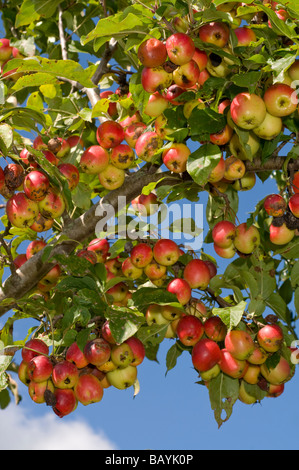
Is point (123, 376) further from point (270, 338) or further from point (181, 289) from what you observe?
point (270, 338)

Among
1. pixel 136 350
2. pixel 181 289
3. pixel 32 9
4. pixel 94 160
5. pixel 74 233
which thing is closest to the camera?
pixel 136 350

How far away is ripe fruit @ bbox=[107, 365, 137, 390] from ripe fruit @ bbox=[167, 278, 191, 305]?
0.42 m

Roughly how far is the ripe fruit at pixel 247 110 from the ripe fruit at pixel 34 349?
1430mm

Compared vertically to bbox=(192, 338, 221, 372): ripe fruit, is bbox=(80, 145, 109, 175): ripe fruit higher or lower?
higher

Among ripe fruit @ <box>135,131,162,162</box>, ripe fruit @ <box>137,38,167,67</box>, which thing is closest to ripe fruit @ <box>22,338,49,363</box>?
ripe fruit @ <box>135,131,162,162</box>

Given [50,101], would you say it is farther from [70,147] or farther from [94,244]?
[94,244]

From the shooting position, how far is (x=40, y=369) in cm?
268

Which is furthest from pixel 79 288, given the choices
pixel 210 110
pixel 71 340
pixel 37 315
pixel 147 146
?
pixel 210 110

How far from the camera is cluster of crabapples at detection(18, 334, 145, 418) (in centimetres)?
268

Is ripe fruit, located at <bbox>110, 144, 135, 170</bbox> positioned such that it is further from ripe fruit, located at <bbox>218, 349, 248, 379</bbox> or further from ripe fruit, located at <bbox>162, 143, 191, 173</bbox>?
ripe fruit, located at <bbox>218, 349, 248, 379</bbox>

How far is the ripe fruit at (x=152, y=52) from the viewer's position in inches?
102

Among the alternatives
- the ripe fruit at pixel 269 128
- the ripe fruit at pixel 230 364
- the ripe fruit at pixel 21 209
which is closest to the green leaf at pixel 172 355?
the ripe fruit at pixel 230 364

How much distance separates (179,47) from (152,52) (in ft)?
0.54

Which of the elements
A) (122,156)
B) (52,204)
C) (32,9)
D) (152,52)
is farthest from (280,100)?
(32,9)
